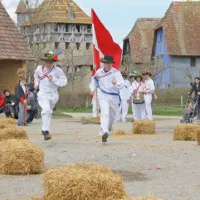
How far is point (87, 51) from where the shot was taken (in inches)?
5089

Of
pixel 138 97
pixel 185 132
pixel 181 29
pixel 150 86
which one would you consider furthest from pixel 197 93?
pixel 181 29

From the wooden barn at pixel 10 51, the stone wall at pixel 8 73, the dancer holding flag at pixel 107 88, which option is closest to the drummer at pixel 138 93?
the dancer holding flag at pixel 107 88

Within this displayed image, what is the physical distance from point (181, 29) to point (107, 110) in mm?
57442

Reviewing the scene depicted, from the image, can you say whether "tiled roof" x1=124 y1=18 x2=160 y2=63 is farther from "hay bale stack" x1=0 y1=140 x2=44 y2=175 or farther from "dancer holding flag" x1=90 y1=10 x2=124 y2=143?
"hay bale stack" x1=0 y1=140 x2=44 y2=175

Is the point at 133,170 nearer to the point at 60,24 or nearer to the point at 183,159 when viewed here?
the point at 183,159

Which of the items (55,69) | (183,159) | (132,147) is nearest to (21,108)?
(55,69)

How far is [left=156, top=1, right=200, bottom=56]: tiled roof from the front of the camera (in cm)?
7388

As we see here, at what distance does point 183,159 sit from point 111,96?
387cm

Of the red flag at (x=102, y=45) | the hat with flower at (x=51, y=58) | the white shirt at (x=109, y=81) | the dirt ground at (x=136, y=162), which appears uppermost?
the red flag at (x=102, y=45)

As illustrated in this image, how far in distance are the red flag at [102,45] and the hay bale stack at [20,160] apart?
1584 centimetres

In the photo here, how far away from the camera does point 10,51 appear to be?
35750 millimetres

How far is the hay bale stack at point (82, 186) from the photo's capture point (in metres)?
8.29

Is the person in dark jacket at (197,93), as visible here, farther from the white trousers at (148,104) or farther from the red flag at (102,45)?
the red flag at (102,45)

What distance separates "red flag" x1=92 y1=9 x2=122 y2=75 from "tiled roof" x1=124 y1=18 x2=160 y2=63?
52.7 meters
